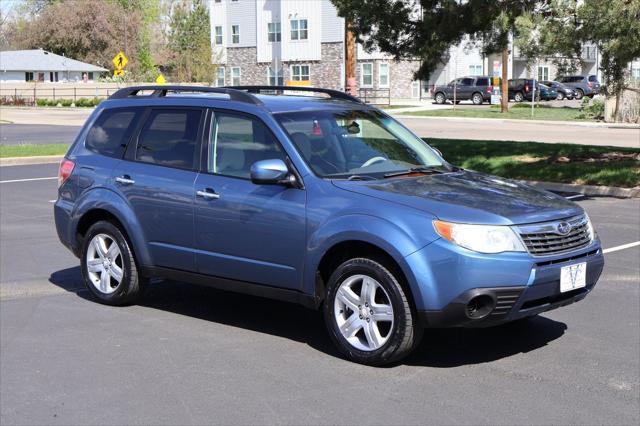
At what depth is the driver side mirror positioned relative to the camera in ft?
20.9

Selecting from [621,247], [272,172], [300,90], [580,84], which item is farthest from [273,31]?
[272,172]

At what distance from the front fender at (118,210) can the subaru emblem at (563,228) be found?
3.29 m

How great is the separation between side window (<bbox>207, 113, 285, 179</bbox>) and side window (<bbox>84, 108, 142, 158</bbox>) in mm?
1042

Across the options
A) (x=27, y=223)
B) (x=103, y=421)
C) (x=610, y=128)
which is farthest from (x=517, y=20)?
(x=610, y=128)

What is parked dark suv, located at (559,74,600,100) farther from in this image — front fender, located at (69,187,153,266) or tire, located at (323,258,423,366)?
tire, located at (323,258,423,366)

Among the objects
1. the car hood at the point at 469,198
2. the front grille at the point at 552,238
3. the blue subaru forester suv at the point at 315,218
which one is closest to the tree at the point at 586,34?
the blue subaru forester suv at the point at 315,218

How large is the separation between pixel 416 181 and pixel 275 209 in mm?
1027

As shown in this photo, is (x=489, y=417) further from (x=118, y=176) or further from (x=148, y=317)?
(x=118, y=176)

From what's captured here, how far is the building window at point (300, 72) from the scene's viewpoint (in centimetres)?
7025

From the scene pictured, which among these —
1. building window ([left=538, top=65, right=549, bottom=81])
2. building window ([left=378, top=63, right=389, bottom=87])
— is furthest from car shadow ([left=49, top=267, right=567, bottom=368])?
building window ([left=538, top=65, right=549, bottom=81])

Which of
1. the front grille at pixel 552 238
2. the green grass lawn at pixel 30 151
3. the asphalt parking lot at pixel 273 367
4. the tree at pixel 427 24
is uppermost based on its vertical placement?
the tree at pixel 427 24

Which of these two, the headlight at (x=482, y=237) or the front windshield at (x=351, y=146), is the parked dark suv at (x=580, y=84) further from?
the headlight at (x=482, y=237)

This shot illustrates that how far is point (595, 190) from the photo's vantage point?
15.7 m

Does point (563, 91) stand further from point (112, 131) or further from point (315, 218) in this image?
point (315, 218)
